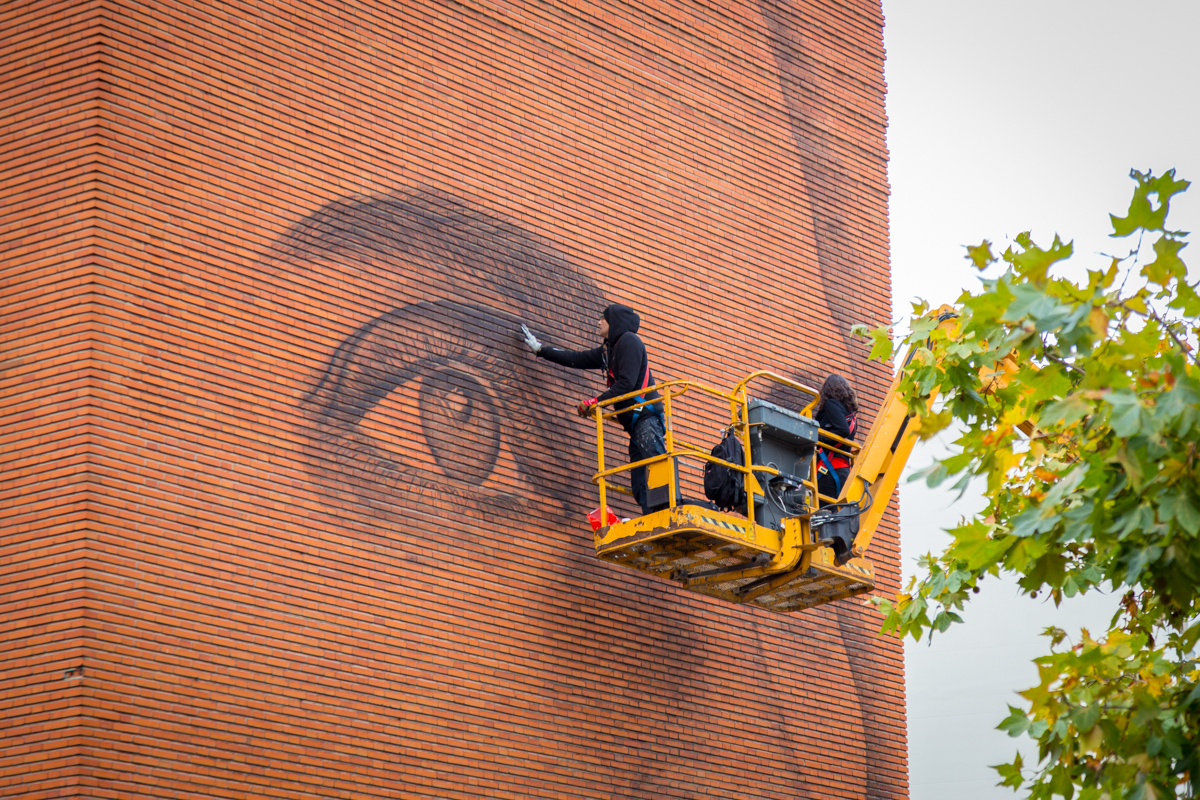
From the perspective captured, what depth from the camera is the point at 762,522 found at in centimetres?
1164

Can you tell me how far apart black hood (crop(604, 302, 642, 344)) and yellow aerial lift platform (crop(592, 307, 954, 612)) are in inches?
27.7

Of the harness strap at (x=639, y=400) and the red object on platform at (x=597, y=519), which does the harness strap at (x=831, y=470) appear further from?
the red object on platform at (x=597, y=519)

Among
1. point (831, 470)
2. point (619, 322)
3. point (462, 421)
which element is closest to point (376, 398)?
point (462, 421)

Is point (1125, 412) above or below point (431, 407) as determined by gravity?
below

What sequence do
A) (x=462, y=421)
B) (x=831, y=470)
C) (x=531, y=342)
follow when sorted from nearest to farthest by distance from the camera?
(x=462, y=421) → (x=531, y=342) → (x=831, y=470)

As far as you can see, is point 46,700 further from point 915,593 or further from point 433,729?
point 915,593

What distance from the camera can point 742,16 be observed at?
51.3 ft

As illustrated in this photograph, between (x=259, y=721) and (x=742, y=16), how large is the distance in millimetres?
10205

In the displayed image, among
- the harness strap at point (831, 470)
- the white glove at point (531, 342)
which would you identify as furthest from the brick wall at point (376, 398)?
the harness strap at point (831, 470)

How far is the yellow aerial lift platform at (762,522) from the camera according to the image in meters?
11.2

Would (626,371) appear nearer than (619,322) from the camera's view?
Yes

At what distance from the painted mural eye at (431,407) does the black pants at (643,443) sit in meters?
1.13

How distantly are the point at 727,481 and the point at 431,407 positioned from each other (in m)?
2.85

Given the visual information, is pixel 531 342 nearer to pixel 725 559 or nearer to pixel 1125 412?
pixel 725 559
